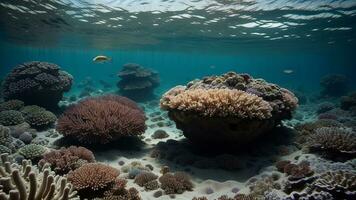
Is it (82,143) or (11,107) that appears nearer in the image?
(82,143)

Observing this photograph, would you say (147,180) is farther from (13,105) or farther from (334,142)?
(13,105)

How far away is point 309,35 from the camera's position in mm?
36344

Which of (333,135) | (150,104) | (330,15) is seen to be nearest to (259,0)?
(330,15)

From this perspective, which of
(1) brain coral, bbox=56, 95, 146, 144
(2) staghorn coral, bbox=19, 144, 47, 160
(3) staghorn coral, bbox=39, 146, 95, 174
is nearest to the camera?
(3) staghorn coral, bbox=39, 146, 95, 174

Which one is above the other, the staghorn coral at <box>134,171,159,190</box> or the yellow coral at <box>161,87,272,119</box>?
the yellow coral at <box>161,87,272,119</box>

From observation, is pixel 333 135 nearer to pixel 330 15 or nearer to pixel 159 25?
pixel 330 15

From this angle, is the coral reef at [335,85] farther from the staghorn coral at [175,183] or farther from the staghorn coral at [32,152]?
the staghorn coral at [32,152]

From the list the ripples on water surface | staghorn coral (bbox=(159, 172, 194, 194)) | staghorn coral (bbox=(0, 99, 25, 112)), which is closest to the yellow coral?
staghorn coral (bbox=(159, 172, 194, 194))

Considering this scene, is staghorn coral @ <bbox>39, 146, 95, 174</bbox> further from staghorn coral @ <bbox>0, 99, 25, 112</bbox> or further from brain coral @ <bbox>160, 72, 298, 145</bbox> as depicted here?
staghorn coral @ <bbox>0, 99, 25, 112</bbox>

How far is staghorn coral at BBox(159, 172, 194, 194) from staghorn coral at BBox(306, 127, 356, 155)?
4374 mm

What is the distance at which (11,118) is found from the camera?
541 inches

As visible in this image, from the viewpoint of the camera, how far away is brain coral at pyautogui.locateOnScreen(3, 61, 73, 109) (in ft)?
55.3

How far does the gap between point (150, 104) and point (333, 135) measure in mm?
19444

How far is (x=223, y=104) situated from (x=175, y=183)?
9.25ft
